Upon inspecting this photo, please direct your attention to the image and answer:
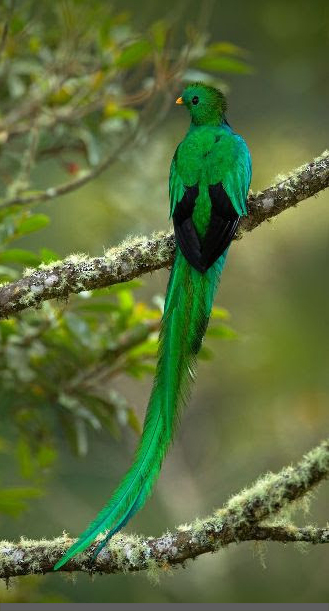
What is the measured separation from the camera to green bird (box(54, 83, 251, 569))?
164 centimetres

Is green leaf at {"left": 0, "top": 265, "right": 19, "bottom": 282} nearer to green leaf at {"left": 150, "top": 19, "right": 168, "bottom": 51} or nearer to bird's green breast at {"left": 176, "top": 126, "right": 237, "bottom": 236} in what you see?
bird's green breast at {"left": 176, "top": 126, "right": 237, "bottom": 236}

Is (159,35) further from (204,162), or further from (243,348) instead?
(243,348)

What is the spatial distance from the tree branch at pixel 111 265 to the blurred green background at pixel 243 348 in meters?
2.62

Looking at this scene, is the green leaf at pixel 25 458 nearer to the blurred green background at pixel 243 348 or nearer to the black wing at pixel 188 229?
the black wing at pixel 188 229

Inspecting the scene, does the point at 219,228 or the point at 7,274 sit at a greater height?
the point at 7,274

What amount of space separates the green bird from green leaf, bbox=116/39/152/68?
0.57 m

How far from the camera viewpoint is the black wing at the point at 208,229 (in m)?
1.98

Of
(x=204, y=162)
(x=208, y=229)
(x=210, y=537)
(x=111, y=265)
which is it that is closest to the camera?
(x=210, y=537)

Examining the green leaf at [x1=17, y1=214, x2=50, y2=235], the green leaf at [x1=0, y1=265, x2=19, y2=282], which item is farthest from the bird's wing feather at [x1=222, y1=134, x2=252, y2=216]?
the green leaf at [x1=0, y1=265, x2=19, y2=282]

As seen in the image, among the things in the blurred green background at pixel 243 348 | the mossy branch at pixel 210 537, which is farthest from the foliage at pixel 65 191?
the blurred green background at pixel 243 348

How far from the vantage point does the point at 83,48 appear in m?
3.25

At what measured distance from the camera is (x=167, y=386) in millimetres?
1797

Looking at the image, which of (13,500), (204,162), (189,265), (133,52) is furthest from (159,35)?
(13,500)

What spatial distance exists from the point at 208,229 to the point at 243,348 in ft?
12.2
